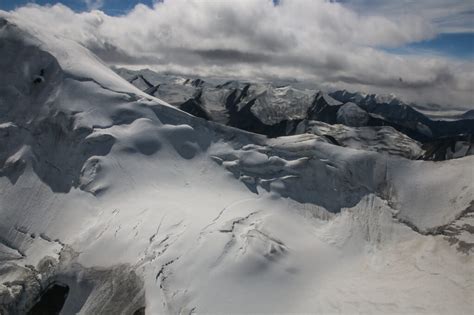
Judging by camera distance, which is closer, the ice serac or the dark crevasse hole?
the ice serac

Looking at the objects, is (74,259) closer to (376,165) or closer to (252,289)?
(252,289)

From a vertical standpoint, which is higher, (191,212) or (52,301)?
(191,212)

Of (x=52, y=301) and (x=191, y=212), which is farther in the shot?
(x=191, y=212)

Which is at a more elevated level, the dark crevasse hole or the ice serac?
the ice serac

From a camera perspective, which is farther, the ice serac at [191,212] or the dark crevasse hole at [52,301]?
the dark crevasse hole at [52,301]

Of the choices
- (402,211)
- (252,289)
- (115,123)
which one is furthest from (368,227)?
(115,123)
